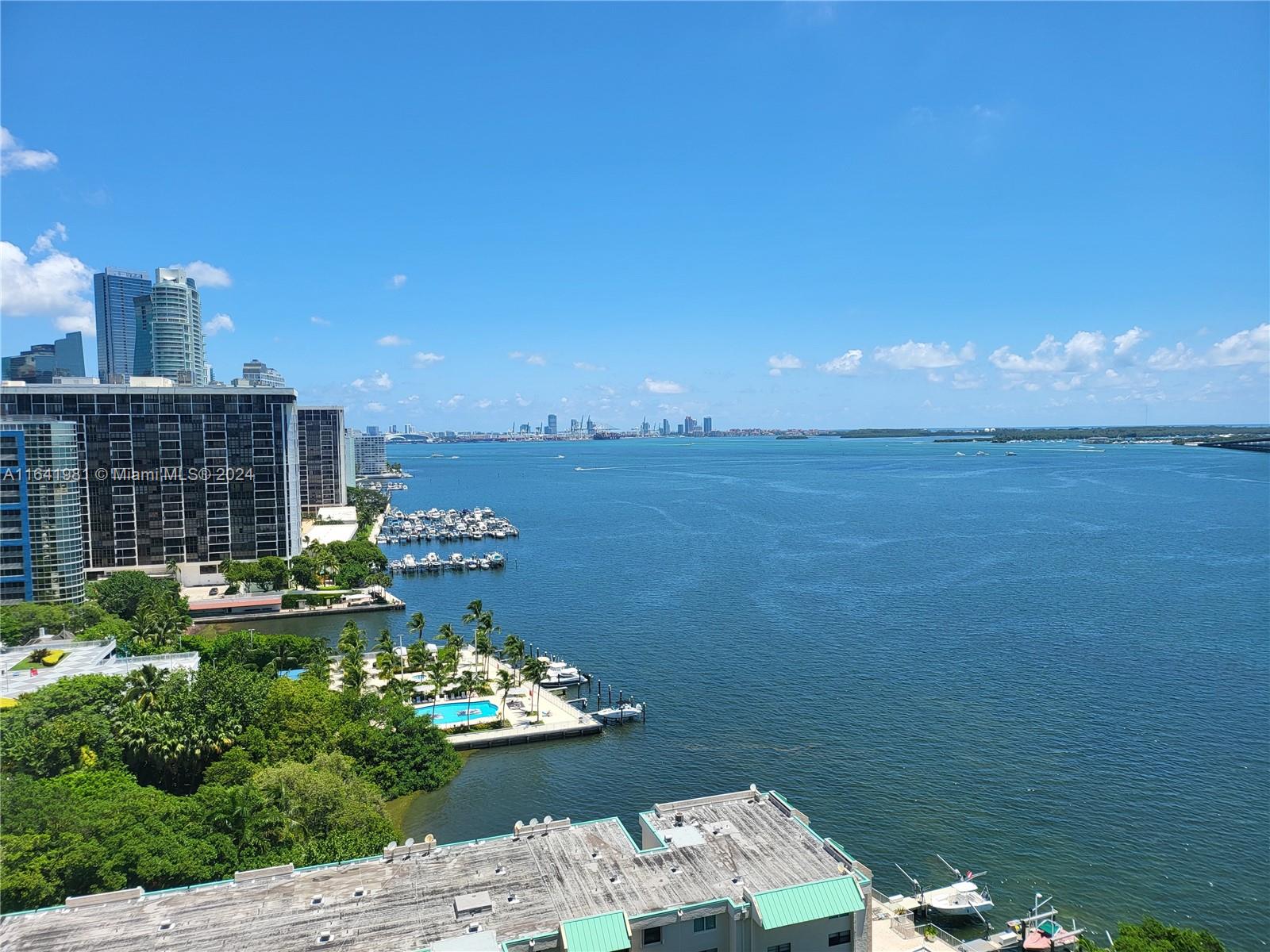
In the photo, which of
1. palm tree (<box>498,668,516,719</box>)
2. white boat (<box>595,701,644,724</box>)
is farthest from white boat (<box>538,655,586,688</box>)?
white boat (<box>595,701,644,724</box>)

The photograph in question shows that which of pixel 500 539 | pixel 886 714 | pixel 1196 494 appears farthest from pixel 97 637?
pixel 1196 494

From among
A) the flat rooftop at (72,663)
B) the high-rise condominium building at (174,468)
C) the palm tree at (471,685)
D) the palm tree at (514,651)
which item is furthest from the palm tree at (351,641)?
the high-rise condominium building at (174,468)

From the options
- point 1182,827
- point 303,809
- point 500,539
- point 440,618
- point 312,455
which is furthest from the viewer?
point 312,455

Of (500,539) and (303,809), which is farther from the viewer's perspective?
(500,539)

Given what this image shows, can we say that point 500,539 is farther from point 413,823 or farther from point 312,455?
point 413,823

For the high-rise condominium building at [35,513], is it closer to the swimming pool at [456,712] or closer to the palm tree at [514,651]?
the swimming pool at [456,712]

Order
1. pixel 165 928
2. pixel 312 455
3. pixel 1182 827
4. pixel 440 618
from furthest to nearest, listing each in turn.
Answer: pixel 312 455
pixel 440 618
pixel 1182 827
pixel 165 928

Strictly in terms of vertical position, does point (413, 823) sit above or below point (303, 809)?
below
